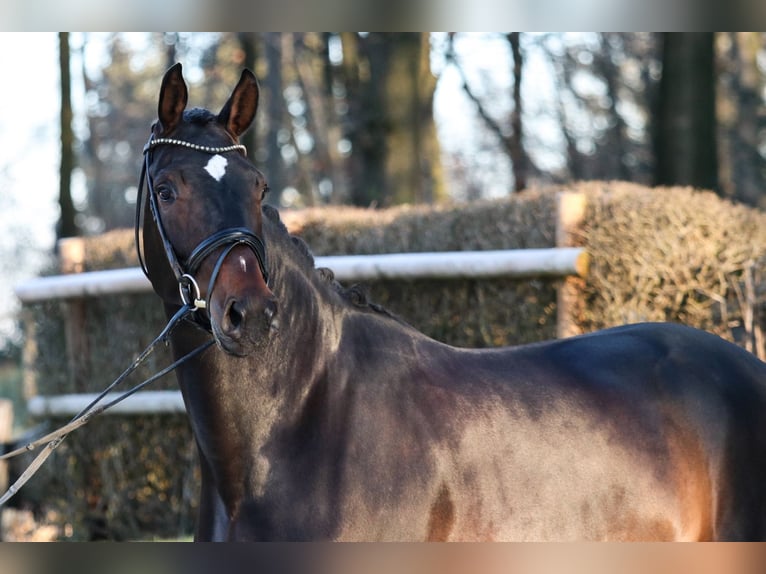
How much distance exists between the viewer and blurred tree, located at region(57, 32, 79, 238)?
10484mm

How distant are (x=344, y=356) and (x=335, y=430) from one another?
0.97 ft

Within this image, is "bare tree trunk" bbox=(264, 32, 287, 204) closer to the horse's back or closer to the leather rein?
the horse's back

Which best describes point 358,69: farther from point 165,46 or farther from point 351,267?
point 351,267

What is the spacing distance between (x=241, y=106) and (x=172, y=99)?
0.29 metres

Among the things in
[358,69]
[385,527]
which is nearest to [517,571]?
[385,527]

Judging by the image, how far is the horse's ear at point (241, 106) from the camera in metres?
3.80

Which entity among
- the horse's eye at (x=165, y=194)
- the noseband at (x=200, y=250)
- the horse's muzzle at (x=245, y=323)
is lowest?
the horse's muzzle at (x=245, y=323)

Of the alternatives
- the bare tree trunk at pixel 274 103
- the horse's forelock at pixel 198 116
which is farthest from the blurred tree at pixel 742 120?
the horse's forelock at pixel 198 116

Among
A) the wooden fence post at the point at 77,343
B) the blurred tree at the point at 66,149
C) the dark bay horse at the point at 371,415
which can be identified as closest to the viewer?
the dark bay horse at the point at 371,415

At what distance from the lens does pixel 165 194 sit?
11.7 ft

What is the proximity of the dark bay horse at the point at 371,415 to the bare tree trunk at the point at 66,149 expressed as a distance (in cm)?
716

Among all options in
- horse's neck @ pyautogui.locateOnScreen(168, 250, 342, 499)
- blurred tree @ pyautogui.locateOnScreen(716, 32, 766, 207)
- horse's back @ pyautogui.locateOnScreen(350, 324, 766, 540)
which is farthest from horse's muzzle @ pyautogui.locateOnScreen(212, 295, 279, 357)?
blurred tree @ pyautogui.locateOnScreen(716, 32, 766, 207)

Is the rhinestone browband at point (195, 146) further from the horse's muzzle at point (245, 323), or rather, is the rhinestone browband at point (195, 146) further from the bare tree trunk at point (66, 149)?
the bare tree trunk at point (66, 149)

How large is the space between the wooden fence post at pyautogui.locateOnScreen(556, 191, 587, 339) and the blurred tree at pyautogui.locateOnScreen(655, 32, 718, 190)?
3.00 meters
